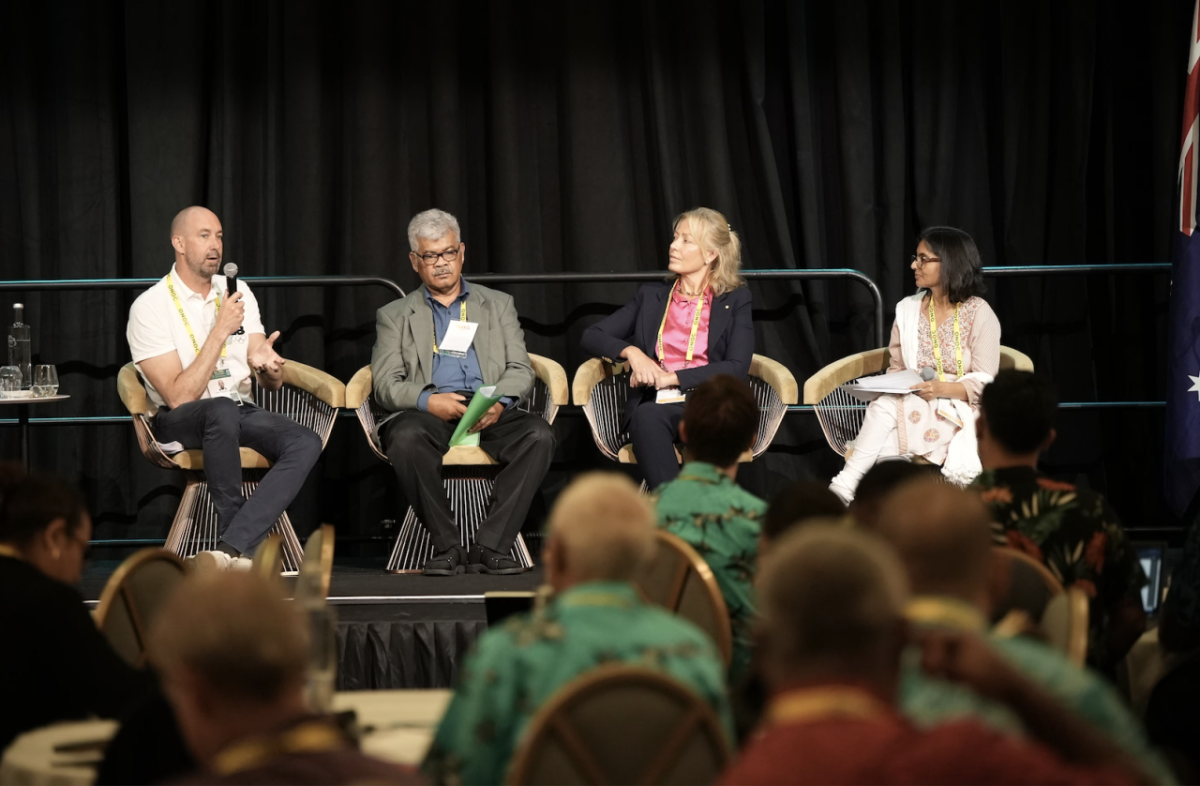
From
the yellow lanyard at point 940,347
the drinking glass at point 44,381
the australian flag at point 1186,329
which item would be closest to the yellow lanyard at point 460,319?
the drinking glass at point 44,381

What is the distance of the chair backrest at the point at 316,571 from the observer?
6.31 feet

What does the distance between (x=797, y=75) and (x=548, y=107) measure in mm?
1061

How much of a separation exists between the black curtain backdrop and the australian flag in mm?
807

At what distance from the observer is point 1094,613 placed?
8.14ft

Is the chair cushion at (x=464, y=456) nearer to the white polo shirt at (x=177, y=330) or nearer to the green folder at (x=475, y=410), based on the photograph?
the green folder at (x=475, y=410)

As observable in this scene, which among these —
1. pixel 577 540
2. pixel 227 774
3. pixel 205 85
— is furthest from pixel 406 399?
pixel 227 774

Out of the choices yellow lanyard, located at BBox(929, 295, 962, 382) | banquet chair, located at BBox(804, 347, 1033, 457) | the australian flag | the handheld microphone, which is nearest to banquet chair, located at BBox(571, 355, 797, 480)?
banquet chair, located at BBox(804, 347, 1033, 457)

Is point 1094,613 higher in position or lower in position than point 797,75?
lower

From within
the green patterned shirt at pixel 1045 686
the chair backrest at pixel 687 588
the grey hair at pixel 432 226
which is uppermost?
the grey hair at pixel 432 226

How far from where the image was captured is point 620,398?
543 cm

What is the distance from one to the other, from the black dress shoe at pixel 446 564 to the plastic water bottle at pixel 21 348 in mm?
1701

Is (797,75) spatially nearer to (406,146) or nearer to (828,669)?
(406,146)

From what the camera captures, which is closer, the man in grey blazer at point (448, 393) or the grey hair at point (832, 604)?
the grey hair at point (832, 604)

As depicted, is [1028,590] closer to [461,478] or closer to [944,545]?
[944,545]
